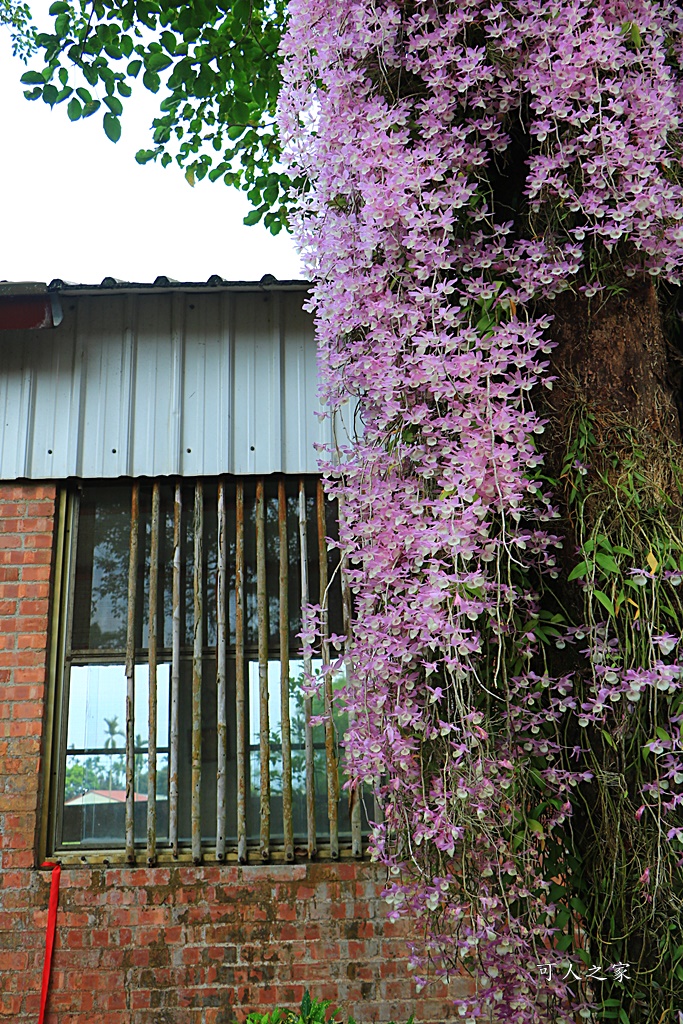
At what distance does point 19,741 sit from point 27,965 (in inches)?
37.5

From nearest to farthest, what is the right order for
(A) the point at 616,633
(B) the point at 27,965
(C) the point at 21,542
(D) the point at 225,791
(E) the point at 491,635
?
(A) the point at 616,633, (E) the point at 491,635, (B) the point at 27,965, (D) the point at 225,791, (C) the point at 21,542

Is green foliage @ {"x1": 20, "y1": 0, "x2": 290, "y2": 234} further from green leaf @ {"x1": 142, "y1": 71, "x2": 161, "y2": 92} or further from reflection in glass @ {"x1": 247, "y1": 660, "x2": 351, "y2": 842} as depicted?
reflection in glass @ {"x1": 247, "y1": 660, "x2": 351, "y2": 842}

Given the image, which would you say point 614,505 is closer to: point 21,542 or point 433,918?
point 433,918

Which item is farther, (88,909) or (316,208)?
(88,909)

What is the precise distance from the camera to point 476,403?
63.3 inches

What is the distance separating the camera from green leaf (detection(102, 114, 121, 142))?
3.68 m

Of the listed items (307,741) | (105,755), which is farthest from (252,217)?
(105,755)

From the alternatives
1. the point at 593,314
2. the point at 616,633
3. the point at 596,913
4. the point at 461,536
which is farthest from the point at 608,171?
the point at 596,913

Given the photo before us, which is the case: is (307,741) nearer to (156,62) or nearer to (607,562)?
(607,562)

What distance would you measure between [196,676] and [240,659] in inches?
8.7

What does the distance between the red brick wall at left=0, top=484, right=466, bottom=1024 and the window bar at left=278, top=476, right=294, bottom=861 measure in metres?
0.19

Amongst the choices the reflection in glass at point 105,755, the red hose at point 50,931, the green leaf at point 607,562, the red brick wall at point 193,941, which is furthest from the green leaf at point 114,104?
the red hose at point 50,931

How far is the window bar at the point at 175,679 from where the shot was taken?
397 centimetres

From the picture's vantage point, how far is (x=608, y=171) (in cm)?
159
